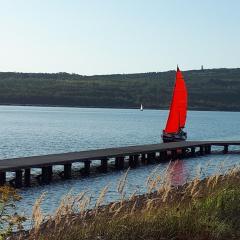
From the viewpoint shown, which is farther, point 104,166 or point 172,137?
point 172,137

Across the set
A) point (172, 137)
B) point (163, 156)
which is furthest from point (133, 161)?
point (172, 137)

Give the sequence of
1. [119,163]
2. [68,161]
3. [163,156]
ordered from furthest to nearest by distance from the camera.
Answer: [163,156], [119,163], [68,161]

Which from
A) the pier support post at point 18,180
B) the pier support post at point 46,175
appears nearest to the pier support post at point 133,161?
the pier support post at point 46,175

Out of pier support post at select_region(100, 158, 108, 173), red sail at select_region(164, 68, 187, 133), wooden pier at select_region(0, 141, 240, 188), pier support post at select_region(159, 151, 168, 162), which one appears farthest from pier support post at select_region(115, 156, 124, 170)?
red sail at select_region(164, 68, 187, 133)

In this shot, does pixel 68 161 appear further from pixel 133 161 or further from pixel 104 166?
pixel 133 161

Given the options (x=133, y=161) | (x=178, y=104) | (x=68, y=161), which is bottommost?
(x=133, y=161)

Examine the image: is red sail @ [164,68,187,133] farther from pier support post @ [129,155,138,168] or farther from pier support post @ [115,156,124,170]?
pier support post @ [115,156,124,170]

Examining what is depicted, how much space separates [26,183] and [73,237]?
19.2 metres

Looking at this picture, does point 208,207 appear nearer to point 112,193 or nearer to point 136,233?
point 136,233

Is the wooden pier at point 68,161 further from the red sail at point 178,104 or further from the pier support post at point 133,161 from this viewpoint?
the red sail at point 178,104

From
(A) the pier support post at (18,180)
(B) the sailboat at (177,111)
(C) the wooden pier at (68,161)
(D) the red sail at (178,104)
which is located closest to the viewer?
(A) the pier support post at (18,180)

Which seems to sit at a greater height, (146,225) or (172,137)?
(146,225)

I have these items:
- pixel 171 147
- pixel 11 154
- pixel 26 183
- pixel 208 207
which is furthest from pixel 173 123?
pixel 208 207

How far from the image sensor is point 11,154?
4644 cm
